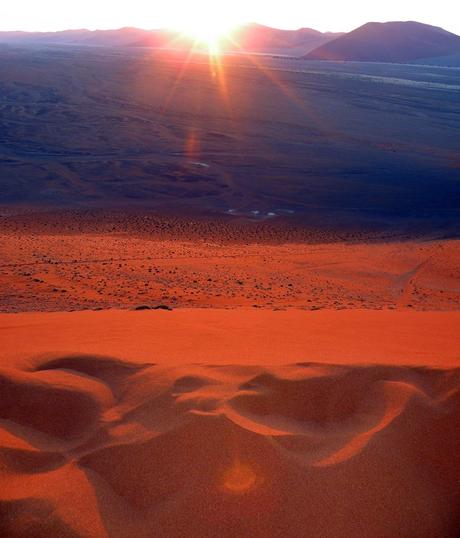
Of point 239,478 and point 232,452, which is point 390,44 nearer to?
point 232,452

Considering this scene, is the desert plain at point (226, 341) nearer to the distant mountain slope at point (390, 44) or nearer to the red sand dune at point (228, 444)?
the red sand dune at point (228, 444)

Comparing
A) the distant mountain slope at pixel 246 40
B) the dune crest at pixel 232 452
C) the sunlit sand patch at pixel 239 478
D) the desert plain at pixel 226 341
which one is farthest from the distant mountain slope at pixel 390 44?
the sunlit sand patch at pixel 239 478

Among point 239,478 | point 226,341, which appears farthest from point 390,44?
point 239,478

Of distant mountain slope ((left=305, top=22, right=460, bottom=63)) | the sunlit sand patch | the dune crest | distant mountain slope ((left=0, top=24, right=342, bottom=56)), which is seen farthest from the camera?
distant mountain slope ((left=0, top=24, right=342, bottom=56))

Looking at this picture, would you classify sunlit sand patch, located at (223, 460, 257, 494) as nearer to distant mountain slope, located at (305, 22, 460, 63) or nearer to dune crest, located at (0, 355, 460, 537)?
dune crest, located at (0, 355, 460, 537)

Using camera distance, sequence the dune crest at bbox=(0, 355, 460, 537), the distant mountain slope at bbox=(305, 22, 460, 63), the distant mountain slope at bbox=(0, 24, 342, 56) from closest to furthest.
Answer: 1. the dune crest at bbox=(0, 355, 460, 537)
2. the distant mountain slope at bbox=(305, 22, 460, 63)
3. the distant mountain slope at bbox=(0, 24, 342, 56)

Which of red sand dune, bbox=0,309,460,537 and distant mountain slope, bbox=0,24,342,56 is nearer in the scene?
red sand dune, bbox=0,309,460,537

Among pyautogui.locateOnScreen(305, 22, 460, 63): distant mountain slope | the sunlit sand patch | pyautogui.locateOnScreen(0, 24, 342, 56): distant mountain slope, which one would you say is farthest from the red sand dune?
pyautogui.locateOnScreen(0, 24, 342, 56): distant mountain slope
